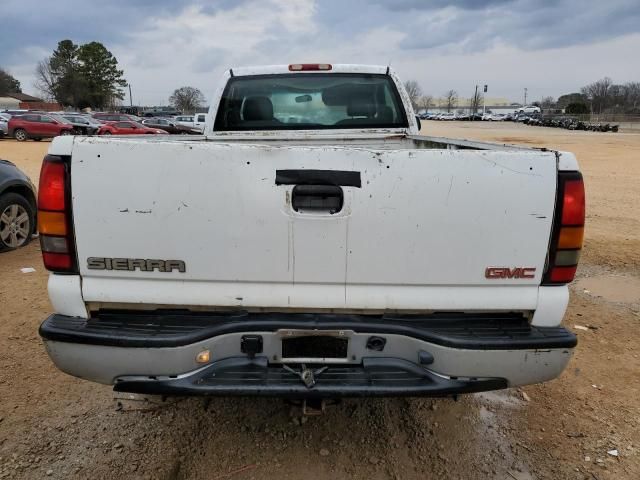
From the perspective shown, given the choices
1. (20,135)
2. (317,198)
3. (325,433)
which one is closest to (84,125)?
(20,135)

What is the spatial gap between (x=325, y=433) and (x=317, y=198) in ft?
5.01

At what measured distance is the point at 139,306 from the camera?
7.66 ft

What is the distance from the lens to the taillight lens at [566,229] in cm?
224

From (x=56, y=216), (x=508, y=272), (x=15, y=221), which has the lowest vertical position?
(x=15, y=221)

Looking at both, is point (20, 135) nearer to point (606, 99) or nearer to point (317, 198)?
point (317, 198)

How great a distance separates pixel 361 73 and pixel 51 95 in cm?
10036

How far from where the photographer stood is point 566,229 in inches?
89.6

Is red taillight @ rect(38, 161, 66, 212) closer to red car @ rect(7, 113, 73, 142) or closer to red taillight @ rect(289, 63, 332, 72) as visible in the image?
red taillight @ rect(289, 63, 332, 72)

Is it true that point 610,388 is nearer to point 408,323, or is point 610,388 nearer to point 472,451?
point 472,451

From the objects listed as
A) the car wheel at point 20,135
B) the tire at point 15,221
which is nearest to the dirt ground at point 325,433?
the tire at point 15,221

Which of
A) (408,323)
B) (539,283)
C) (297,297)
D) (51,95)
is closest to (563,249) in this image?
(539,283)

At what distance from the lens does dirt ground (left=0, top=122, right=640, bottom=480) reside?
8.82 ft

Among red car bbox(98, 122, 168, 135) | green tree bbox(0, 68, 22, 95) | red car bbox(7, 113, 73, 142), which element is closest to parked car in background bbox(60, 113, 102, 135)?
red car bbox(7, 113, 73, 142)

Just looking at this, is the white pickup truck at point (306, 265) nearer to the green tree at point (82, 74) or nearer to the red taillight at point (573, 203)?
the red taillight at point (573, 203)
